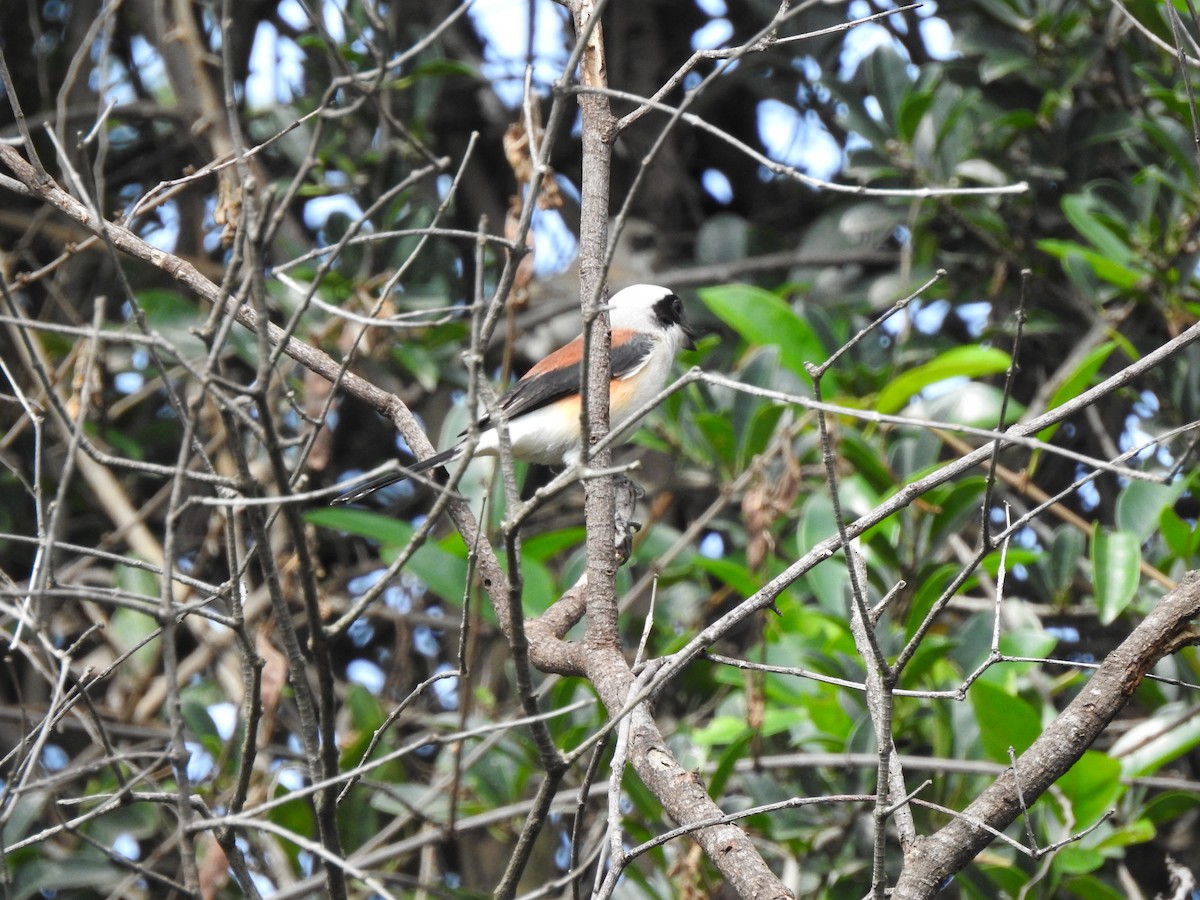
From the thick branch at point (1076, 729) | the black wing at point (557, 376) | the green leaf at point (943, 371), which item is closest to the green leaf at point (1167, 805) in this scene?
the green leaf at point (943, 371)

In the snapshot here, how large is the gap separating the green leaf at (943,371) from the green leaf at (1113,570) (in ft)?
2.10

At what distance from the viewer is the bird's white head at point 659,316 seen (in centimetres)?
459

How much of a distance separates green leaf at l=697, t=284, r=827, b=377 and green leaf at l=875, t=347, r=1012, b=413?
0.88ft

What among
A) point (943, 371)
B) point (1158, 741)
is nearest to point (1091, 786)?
point (1158, 741)

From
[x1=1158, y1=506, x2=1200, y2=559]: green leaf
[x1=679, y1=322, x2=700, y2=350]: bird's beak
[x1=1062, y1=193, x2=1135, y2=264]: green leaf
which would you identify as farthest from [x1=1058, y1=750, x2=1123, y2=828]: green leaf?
[x1=679, y1=322, x2=700, y2=350]: bird's beak

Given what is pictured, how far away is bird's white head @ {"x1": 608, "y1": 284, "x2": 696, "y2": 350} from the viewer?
4.59 m

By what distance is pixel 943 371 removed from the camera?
3877 mm

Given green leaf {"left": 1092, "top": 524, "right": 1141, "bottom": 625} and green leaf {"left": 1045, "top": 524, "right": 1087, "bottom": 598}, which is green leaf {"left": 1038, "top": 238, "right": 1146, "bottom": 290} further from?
green leaf {"left": 1092, "top": 524, "right": 1141, "bottom": 625}

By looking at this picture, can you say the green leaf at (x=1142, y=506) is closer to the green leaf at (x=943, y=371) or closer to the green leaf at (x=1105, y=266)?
the green leaf at (x=943, y=371)

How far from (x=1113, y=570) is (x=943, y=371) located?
83 cm

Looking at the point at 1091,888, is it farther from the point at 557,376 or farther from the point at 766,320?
the point at 557,376

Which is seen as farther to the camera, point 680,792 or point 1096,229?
point 1096,229

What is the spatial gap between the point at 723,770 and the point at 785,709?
2.03 ft

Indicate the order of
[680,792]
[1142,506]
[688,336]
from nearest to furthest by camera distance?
[680,792] → [1142,506] → [688,336]
